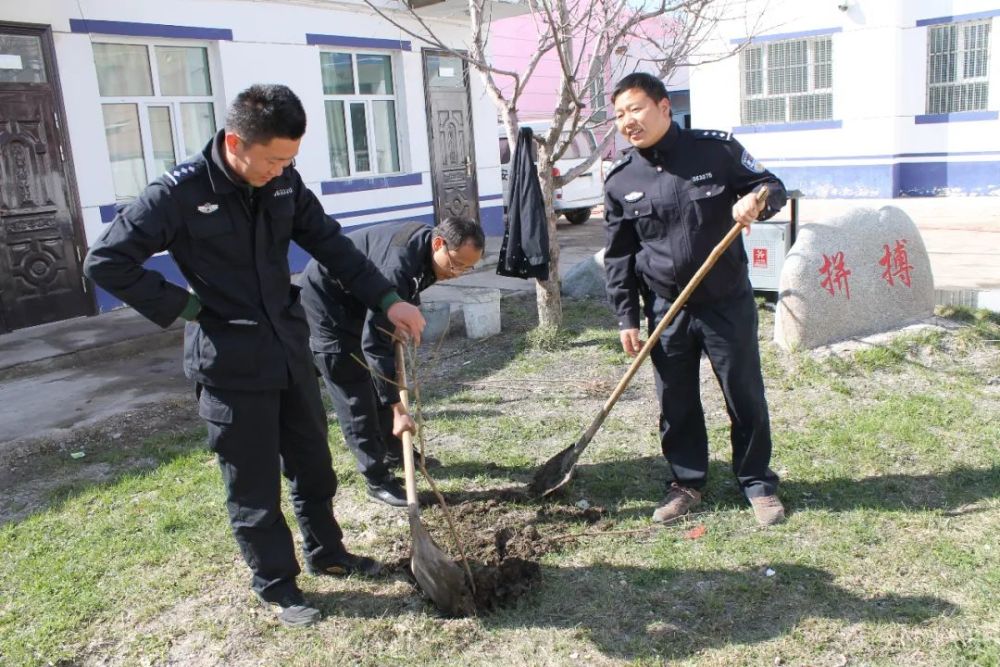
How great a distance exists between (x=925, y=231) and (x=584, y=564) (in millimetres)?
10007

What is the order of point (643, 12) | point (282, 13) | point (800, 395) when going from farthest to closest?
point (282, 13)
point (643, 12)
point (800, 395)

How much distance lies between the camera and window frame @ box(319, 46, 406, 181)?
420 inches

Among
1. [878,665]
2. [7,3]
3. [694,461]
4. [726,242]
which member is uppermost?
[7,3]

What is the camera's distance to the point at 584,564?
3404 millimetres

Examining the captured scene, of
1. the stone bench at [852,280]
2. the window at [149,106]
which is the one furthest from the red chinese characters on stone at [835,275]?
the window at [149,106]

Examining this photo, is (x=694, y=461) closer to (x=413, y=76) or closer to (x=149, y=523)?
(x=149, y=523)

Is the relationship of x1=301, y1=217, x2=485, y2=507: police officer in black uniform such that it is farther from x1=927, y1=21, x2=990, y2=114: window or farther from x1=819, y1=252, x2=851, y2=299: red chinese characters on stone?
A: x1=927, y1=21, x2=990, y2=114: window

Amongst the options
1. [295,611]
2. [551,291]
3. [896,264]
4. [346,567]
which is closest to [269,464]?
[295,611]

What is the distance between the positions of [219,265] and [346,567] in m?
1.32

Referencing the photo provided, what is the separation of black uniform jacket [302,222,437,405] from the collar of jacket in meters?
1.01

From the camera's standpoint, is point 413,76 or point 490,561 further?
point 413,76

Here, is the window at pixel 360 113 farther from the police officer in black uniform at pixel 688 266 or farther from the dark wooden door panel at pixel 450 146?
the police officer in black uniform at pixel 688 266

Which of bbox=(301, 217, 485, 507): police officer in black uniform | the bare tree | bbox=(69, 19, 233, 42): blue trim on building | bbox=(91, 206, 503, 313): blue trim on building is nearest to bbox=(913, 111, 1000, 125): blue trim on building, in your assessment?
bbox=(91, 206, 503, 313): blue trim on building

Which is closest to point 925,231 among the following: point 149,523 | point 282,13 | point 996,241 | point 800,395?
point 996,241
